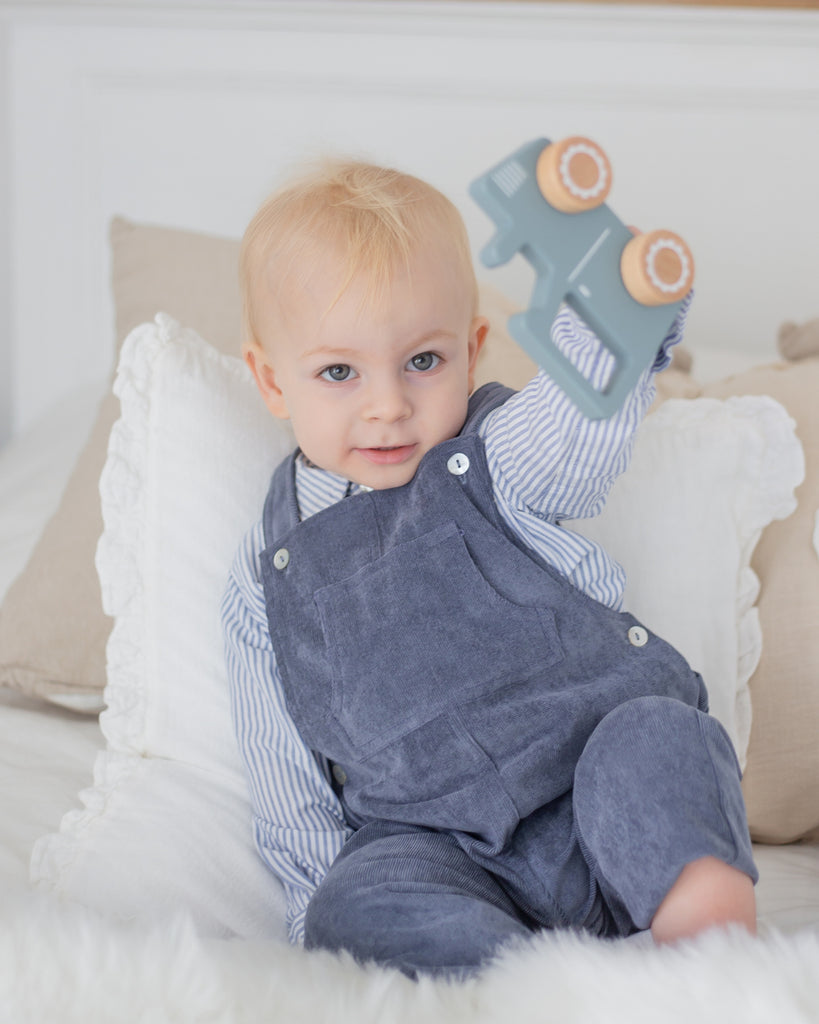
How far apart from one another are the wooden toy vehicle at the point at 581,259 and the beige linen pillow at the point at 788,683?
0.49 m

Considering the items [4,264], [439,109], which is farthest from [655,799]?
[4,264]

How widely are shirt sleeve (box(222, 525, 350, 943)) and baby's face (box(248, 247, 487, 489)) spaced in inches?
6.3

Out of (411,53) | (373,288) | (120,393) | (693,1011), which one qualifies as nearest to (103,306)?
(411,53)

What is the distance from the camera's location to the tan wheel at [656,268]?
0.67 m

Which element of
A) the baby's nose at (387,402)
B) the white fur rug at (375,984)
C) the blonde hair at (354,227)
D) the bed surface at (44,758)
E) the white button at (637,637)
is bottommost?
the bed surface at (44,758)

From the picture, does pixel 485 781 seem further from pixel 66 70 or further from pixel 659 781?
pixel 66 70

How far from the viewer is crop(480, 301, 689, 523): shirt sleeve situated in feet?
2.50

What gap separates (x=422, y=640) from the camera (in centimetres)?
89

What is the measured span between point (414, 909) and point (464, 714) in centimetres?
18

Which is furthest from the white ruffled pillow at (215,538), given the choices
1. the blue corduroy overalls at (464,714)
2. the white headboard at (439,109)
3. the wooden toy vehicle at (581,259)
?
the white headboard at (439,109)

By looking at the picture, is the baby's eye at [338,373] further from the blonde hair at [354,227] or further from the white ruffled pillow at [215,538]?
the white ruffled pillow at [215,538]

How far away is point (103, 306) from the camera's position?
77.7 inches

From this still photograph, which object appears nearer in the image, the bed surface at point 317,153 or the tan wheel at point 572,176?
the tan wheel at point 572,176

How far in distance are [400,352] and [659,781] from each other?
41 cm
